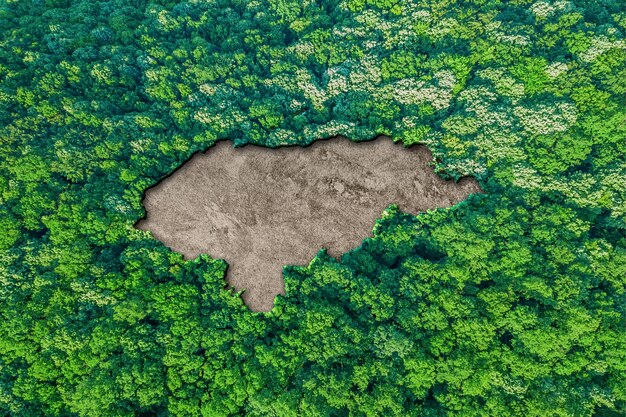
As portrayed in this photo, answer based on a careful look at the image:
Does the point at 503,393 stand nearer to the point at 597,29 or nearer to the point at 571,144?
the point at 571,144

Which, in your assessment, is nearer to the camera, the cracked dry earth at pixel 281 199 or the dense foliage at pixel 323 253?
the dense foliage at pixel 323 253

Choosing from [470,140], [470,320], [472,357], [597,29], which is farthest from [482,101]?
[472,357]

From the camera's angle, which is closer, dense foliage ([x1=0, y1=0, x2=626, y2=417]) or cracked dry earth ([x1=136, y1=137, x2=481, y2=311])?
dense foliage ([x1=0, y1=0, x2=626, y2=417])

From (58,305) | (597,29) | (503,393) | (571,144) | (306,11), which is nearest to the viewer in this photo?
(503,393)

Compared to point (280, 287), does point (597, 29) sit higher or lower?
higher
